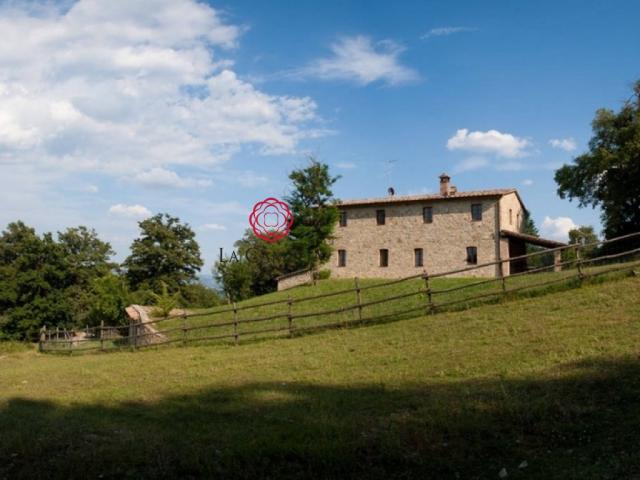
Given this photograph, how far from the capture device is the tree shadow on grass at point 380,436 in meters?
5.66

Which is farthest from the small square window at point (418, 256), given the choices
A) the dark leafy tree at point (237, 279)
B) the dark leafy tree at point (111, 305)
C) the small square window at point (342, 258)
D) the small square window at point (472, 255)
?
the dark leafy tree at point (111, 305)

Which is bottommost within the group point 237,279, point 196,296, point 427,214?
point 196,296

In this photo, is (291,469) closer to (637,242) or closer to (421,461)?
(421,461)

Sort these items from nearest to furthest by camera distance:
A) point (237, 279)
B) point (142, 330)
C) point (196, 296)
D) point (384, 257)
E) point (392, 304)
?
point (392, 304)
point (142, 330)
point (384, 257)
point (237, 279)
point (196, 296)

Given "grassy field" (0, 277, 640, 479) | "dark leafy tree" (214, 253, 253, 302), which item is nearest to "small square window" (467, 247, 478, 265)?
"dark leafy tree" (214, 253, 253, 302)

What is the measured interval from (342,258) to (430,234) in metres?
6.94

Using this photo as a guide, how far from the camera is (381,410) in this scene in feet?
25.3

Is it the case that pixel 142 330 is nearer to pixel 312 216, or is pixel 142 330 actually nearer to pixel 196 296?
pixel 312 216

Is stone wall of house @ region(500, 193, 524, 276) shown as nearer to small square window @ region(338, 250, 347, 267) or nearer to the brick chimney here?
the brick chimney

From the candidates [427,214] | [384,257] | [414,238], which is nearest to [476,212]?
[427,214]

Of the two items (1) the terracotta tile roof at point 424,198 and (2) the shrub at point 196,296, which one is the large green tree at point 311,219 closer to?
(1) the terracotta tile roof at point 424,198

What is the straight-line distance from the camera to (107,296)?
36.5 meters

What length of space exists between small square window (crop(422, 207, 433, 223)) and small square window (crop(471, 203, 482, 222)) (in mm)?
2807

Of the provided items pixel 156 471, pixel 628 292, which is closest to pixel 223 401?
pixel 156 471
